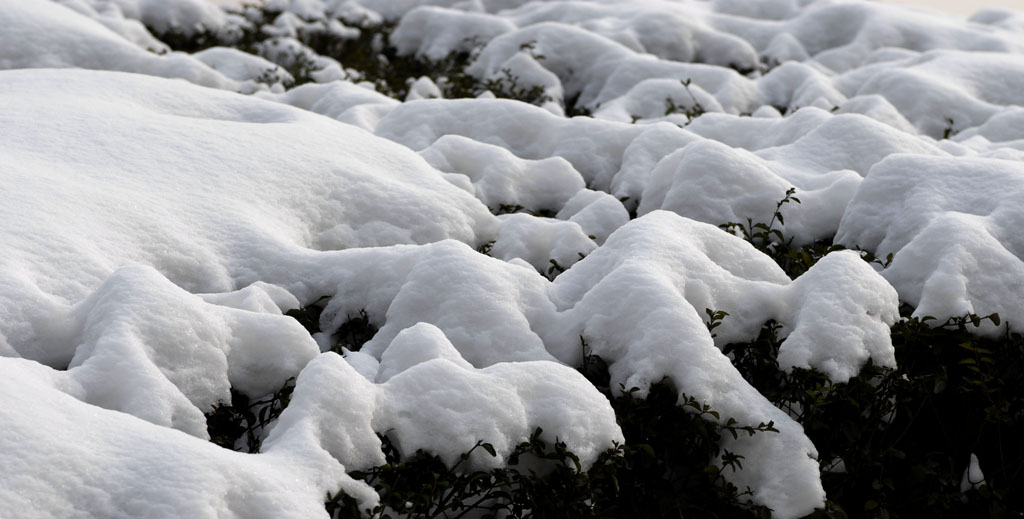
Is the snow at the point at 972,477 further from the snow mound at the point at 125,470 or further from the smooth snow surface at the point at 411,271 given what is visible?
the snow mound at the point at 125,470

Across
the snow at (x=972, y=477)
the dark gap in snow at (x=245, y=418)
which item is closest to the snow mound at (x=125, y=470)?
the dark gap in snow at (x=245, y=418)

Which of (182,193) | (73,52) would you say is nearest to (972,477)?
(182,193)

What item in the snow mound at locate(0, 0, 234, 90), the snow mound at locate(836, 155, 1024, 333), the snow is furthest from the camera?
the snow mound at locate(0, 0, 234, 90)

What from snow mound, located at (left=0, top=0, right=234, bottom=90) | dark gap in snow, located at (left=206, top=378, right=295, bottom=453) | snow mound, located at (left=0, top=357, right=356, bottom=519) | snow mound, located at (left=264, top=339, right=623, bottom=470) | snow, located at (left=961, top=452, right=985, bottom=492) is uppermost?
snow mound, located at (left=0, top=357, right=356, bottom=519)

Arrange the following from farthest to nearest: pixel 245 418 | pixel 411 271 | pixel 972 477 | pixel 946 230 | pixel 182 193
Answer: pixel 182 193, pixel 946 230, pixel 411 271, pixel 972 477, pixel 245 418

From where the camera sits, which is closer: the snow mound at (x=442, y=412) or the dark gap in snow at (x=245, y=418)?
the snow mound at (x=442, y=412)

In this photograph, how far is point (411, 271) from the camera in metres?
3.70

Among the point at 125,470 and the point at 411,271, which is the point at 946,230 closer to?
the point at 411,271

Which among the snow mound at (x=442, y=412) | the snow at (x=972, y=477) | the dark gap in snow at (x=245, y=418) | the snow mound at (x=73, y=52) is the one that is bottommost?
the snow mound at (x=73, y=52)

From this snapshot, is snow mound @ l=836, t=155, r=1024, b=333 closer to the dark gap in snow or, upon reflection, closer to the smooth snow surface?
the smooth snow surface

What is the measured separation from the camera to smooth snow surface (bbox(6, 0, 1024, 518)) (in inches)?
106

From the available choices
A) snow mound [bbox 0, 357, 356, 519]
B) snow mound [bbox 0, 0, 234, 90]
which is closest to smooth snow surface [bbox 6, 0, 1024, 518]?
snow mound [bbox 0, 357, 356, 519]

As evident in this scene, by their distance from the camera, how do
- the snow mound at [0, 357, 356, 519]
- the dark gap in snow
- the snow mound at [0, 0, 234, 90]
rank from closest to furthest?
the snow mound at [0, 357, 356, 519]
the dark gap in snow
the snow mound at [0, 0, 234, 90]

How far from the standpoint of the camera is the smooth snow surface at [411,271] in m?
2.68
